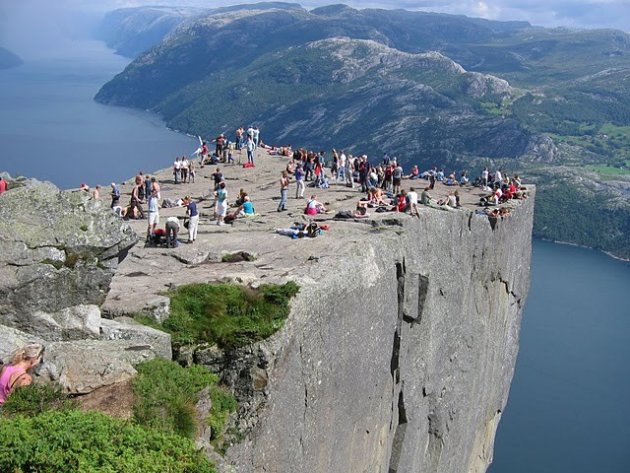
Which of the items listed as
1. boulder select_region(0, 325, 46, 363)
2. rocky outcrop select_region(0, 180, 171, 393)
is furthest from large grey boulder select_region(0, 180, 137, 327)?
boulder select_region(0, 325, 46, 363)

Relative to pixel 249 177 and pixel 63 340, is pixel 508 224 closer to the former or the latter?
pixel 249 177

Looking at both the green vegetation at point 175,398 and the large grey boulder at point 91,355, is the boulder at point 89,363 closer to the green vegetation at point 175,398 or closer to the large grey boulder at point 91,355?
the large grey boulder at point 91,355

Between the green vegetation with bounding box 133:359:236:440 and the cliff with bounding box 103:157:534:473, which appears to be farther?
the cliff with bounding box 103:157:534:473

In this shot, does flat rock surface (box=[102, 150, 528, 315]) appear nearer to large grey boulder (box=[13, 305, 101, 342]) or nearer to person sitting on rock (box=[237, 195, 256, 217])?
person sitting on rock (box=[237, 195, 256, 217])

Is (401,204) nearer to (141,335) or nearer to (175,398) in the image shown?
(141,335)

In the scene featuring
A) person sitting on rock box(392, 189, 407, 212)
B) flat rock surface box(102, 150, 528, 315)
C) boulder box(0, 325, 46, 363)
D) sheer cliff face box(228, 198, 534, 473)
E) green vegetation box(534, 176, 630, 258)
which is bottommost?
green vegetation box(534, 176, 630, 258)

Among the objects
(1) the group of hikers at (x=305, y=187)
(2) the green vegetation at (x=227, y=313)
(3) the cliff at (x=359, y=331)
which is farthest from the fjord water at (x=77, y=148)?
(2) the green vegetation at (x=227, y=313)

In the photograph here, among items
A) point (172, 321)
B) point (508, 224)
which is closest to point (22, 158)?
point (508, 224)
